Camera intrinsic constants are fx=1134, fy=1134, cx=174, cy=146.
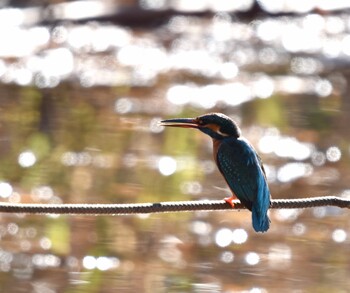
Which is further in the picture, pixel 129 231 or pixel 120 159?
pixel 120 159

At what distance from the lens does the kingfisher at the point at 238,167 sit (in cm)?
385

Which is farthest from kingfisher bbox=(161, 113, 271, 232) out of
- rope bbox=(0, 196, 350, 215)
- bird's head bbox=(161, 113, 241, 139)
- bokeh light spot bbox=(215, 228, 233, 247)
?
bokeh light spot bbox=(215, 228, 233, 247)

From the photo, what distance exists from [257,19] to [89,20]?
4.77 feet

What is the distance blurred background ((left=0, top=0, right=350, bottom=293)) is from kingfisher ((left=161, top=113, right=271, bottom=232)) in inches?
57.8

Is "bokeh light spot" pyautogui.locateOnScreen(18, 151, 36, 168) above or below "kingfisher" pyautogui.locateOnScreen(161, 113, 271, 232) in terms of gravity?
above

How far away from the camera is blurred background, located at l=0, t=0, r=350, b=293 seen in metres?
5.74

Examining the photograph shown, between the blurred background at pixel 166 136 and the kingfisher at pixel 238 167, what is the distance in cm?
147

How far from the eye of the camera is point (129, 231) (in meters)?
6.05

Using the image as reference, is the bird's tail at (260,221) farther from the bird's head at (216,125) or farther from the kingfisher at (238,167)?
→ the bird's head at (216,125)

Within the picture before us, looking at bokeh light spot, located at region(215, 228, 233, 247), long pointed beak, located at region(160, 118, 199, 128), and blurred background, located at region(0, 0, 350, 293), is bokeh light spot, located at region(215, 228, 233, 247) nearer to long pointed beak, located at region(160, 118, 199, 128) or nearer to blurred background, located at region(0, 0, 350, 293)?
blurred background, located at region(0, 0, 350, 293)

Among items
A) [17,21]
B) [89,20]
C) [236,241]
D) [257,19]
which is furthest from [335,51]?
[236,241]

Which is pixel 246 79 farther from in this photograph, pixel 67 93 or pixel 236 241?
pixel 236 241

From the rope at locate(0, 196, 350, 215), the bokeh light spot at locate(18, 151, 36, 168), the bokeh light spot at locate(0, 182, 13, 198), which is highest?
the bokeh light spot at locate(18, 151, 36, 168)

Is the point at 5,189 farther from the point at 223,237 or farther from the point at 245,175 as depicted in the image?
the point at 245,175
